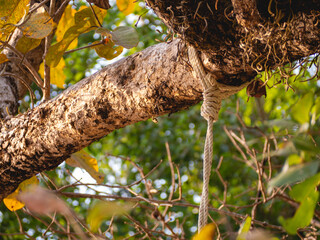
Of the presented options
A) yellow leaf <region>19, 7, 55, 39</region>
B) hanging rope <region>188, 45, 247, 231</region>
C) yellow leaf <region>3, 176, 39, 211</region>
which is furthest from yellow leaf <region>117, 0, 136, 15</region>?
yellow leaf <region>3, 176, 39, 211</region>

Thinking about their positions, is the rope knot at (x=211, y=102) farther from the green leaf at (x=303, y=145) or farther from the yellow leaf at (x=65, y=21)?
the yellow leaf at (x=65, y=21)

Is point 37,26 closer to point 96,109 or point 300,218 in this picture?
point 96,109

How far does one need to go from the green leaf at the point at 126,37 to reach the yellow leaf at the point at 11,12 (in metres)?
0.24

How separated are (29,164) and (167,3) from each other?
606mm

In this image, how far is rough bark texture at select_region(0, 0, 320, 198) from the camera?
61cm

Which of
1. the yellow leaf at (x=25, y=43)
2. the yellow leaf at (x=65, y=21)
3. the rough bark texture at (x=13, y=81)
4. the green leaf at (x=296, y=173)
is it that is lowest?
the rough bark texture at (x=13, y=81)

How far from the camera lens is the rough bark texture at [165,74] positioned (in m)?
0.61

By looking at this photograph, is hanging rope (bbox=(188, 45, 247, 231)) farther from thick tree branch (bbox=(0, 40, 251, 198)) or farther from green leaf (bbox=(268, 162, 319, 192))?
green leaf (bbox=(268, 162, 319, 192))

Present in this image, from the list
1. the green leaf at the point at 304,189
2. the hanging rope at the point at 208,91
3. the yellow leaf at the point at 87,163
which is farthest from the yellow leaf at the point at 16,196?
the green leaf at the point at 304,189

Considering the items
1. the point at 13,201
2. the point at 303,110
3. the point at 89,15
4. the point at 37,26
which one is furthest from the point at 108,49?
the point at 303,110

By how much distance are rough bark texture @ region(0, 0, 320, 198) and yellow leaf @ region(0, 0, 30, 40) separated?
8.9 inches

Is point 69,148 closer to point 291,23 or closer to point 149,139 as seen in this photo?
point 291,23

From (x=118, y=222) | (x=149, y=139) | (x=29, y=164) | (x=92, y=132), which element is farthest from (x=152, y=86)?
(x=149, y=139)

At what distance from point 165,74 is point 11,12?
0.45 meters
